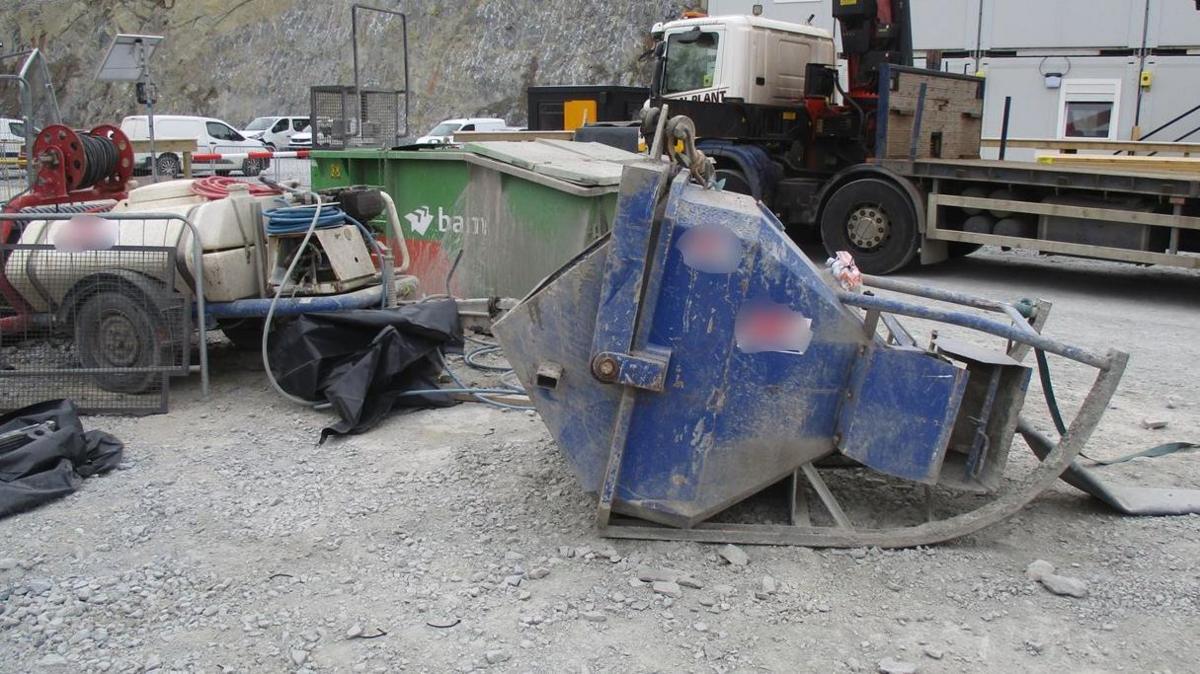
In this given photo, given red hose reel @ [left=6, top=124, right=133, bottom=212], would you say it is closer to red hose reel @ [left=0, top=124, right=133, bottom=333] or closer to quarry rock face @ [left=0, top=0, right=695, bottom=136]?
red hose reel @ [left=0, top=124, right=133, bottom=333]

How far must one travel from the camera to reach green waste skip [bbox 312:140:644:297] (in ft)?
21.9

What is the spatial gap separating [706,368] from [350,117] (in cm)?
721

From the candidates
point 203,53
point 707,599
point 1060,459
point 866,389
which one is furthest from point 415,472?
point 203,53

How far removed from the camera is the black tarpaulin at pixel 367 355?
5375 millimetres

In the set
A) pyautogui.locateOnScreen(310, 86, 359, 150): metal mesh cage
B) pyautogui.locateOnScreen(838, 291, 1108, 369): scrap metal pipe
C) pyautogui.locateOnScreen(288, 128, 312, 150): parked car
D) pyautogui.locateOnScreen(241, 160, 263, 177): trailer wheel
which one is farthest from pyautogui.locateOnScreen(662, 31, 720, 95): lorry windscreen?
→ pyautogui.locateOnScreen(288, 128, 312, 150): parked car

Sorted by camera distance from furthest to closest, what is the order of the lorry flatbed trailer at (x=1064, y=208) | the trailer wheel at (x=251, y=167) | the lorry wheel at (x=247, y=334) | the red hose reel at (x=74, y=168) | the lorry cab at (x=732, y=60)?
the trailer wheel at (x=251, y=167)
the lorry cab at (x=732, y=60)
the lorry flatbed trailer at (x=1064, y=208)
the red hose reel at (x=74, y=168)
the lorry wheel at (x=247, y=334)

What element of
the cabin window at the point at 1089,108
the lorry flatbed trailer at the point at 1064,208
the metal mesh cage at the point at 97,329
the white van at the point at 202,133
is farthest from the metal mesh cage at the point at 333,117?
the white van at the point at 202,133

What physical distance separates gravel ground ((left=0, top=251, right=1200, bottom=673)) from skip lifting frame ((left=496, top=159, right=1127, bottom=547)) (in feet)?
0.67

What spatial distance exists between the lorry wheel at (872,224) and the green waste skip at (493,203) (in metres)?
4.38

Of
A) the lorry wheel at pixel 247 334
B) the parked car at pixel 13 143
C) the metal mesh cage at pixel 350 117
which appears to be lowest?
the lorry wheel at pixel 247 334

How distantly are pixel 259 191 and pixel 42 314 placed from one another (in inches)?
55.1

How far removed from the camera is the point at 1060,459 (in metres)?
3.64

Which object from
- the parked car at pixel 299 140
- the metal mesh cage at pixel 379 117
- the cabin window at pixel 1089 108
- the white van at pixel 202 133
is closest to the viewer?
the metal mesh cage at pixel 379 117

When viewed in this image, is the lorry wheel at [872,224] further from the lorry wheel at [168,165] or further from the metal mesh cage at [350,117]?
the lorry wheel at [168,165]
